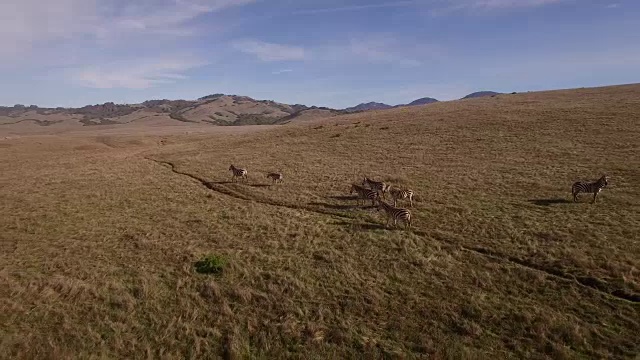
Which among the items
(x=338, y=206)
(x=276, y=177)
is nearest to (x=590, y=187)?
(x=338, y=206)

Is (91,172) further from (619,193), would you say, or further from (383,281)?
(619,193)

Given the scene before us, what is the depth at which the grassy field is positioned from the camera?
1428 cm

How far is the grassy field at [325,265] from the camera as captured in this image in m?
14.3

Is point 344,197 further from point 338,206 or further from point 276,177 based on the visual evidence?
point 276,177

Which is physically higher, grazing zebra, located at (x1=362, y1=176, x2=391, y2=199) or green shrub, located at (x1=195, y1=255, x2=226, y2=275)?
grazing zebra, located at (x1=362, y1=176, x2=391, y2=199)

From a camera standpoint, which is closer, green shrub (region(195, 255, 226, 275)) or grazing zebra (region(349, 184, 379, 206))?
green shrub (region(195, 255, 226, 275))

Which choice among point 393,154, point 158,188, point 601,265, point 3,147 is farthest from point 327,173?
point 3,147

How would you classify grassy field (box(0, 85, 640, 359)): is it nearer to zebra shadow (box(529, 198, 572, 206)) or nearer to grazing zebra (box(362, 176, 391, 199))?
zebra shadow (box(529, 198, 572, 206))

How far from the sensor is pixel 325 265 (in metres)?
19.3

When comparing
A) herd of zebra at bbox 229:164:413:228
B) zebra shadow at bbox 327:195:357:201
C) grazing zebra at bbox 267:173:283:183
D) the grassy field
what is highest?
grazing zebra at bbox 267:173:283:183

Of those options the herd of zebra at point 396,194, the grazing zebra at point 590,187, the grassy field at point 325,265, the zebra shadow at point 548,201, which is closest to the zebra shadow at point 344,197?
the grassy field at point 325,265

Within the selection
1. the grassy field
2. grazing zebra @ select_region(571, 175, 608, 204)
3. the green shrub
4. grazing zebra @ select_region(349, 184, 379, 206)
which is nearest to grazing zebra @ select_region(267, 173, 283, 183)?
the grassy field

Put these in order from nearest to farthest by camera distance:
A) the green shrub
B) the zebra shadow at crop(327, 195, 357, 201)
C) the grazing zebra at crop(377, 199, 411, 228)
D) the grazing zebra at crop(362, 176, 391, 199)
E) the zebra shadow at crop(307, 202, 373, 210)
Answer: the green shrub → the grazing zebra at crop(377, 199, 411, 228) → the zebra shadow at crop(307, 202, 373, 210) → the grazing zebra at crop(362, 176, 391, 199) → the zebra shadow at crop(327, 195, 357, 201)

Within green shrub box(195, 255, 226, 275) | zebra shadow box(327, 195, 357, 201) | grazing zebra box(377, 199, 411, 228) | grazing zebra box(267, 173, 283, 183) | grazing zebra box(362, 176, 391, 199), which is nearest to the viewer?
green shrub box(195, 255, 226, 275)
